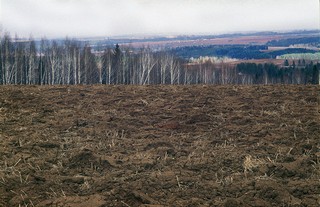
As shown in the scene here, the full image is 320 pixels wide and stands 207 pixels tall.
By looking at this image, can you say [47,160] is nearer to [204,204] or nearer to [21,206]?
[21,206]

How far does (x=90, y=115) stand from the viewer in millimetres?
9375

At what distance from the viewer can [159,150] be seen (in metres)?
6.68

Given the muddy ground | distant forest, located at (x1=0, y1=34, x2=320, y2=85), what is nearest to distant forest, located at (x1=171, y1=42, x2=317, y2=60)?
distant forest, located at (x1=0, y1=34, x2=320, y2=85)

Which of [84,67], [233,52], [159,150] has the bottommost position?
[159,150]

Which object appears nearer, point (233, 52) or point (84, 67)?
point (84, 67)

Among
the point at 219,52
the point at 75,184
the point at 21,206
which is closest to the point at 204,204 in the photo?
the point at 75,184

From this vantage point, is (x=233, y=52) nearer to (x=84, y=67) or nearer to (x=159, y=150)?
(x=84, y=67)

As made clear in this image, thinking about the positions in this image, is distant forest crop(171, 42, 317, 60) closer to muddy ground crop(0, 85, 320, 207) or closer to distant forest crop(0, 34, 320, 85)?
distant forest crop(0, 34, 320, 85)

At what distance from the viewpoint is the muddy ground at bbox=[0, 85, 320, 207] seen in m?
4.74

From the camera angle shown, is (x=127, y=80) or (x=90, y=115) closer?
(x=90, y=115)

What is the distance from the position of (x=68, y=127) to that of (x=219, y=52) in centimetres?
14362

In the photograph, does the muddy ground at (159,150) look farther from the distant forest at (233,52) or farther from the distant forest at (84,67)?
the distant forest at (233,52)

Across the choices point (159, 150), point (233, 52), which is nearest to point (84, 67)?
point (159, 150)

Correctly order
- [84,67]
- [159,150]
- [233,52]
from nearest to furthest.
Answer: [159,150] < [84,67] < [233,52]
